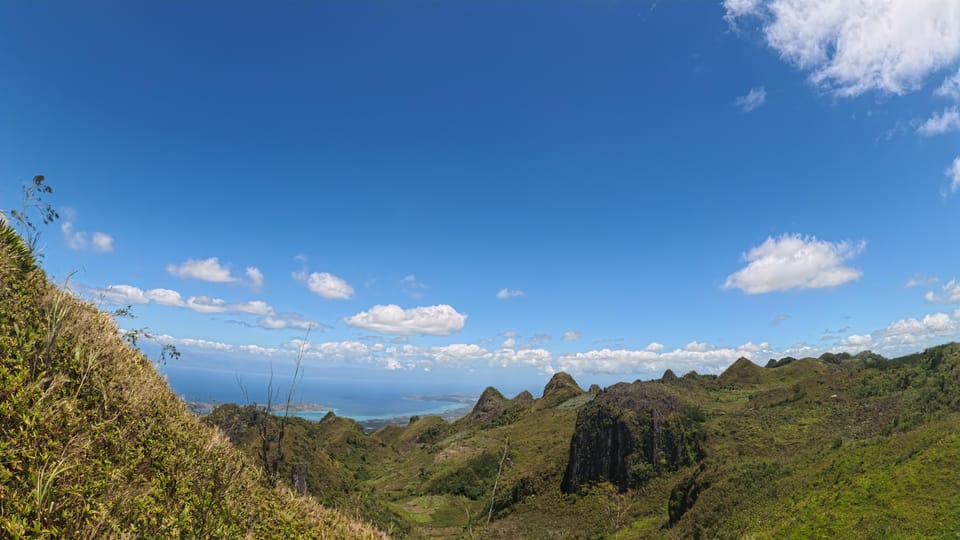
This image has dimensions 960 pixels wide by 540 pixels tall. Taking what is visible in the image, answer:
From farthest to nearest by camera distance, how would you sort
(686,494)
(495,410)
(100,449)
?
(495,410) → (686,494) → (100,449)

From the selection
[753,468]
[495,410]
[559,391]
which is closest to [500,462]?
[753,468]

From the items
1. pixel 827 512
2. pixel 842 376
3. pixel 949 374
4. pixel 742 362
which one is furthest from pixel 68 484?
pixel 742 362

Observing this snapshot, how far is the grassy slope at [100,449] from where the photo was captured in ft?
15.3

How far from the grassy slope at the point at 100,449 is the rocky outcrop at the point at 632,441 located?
68685mm

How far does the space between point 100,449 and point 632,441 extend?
74.1 metres

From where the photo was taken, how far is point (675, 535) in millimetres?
37188

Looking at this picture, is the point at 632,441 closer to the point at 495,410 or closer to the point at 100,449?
the point at 100,449

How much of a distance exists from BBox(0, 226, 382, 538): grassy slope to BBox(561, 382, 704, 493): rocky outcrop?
225 ft

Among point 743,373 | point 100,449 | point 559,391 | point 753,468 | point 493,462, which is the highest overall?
point 100,449

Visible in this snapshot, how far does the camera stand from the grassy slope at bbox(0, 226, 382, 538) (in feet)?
15.3

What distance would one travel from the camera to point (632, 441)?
68812mm

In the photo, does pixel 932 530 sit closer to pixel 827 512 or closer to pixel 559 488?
pixel 827 512

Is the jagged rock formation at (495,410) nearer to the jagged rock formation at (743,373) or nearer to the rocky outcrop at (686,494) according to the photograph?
the jagged rock formation at (743,373)

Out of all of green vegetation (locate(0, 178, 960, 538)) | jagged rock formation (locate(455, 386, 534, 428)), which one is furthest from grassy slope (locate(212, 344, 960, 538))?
jagged rock formation (locate(455, 386, 534, 428))
